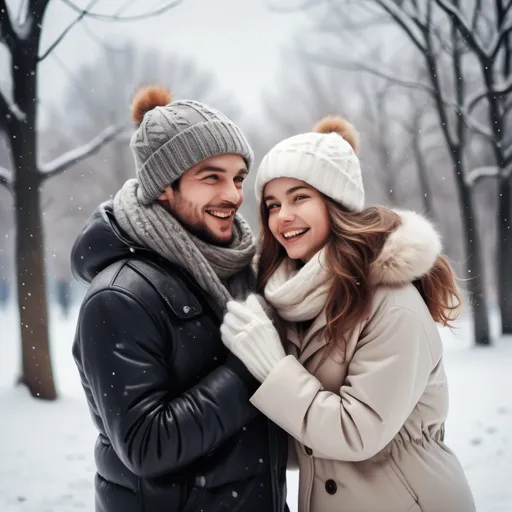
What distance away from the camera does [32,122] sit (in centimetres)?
314

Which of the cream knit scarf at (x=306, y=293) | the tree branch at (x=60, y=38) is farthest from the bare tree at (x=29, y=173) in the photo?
the cream knit scarf at (x=306, y=293)

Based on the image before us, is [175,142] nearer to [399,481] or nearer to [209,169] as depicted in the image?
[209,169]

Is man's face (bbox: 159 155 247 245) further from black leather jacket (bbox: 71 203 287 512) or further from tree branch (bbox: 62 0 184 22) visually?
tree branch (bbox: 62 0 184 22)

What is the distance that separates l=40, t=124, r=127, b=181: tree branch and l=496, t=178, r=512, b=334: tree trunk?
2.80 m

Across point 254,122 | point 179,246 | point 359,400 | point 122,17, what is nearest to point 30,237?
point 122,17

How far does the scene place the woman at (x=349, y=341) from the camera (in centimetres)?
127

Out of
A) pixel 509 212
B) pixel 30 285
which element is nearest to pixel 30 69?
pixel 30 285

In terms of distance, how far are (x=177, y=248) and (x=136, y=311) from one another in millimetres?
220

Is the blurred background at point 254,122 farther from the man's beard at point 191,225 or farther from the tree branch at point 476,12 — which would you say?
the man's beard at point 191,225

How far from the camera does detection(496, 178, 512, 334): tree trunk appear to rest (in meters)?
3.74

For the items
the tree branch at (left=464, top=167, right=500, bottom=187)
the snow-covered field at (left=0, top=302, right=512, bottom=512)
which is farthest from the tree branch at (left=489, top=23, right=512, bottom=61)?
the snow-covered field at (left=0, top=302, right=512, bottom=512)

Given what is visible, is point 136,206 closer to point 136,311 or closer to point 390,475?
point 136,311

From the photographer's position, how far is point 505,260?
377 centimetres

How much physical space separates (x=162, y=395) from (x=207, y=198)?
0.58 meters
